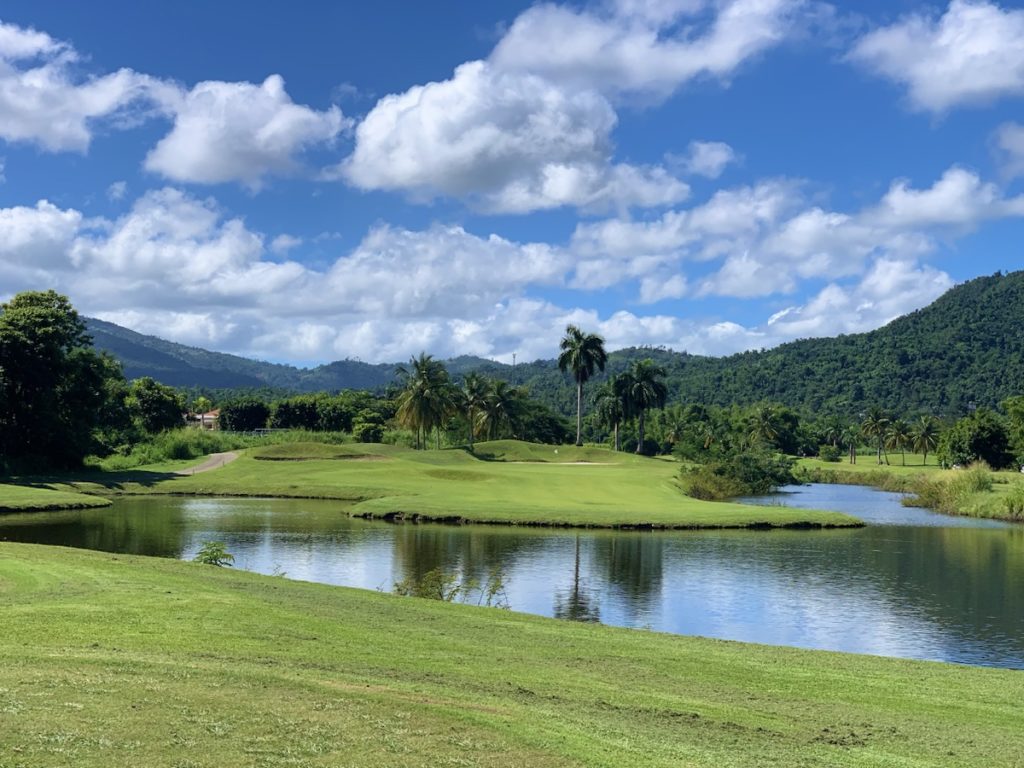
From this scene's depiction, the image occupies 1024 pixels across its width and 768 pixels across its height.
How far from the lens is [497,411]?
12525cm

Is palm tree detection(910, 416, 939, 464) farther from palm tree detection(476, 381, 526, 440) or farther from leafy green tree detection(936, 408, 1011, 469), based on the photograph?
palm tree detection(476, 381, 526, 440)

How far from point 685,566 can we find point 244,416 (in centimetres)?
16353

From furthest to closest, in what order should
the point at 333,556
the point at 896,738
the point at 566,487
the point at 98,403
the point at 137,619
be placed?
1. the point at 98,403
2. the point at 566,487
3. the point at 333,556
4. the point at 137,619
5. the point at 896,738

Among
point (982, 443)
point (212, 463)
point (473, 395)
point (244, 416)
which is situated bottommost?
point (212, 463)

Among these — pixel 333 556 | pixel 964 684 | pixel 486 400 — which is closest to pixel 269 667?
pixel 964 684

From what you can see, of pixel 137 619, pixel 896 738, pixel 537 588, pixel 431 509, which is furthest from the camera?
pixel 431 509

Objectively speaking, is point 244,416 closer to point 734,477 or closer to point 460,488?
point 734,477

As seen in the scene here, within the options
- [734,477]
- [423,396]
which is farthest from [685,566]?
[423,396]

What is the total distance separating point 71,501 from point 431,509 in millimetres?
19928

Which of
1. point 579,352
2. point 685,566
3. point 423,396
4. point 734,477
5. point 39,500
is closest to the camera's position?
point 685,566

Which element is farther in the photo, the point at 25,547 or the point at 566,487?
the point at 566,487

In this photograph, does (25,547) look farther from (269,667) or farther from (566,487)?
(566,487)

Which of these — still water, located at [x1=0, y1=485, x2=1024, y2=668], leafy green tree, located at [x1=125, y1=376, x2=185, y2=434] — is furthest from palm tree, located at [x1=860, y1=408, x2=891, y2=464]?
leafy green tree, located at [x1=125, y1=376, x2=185, y2=434]

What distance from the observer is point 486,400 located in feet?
405
